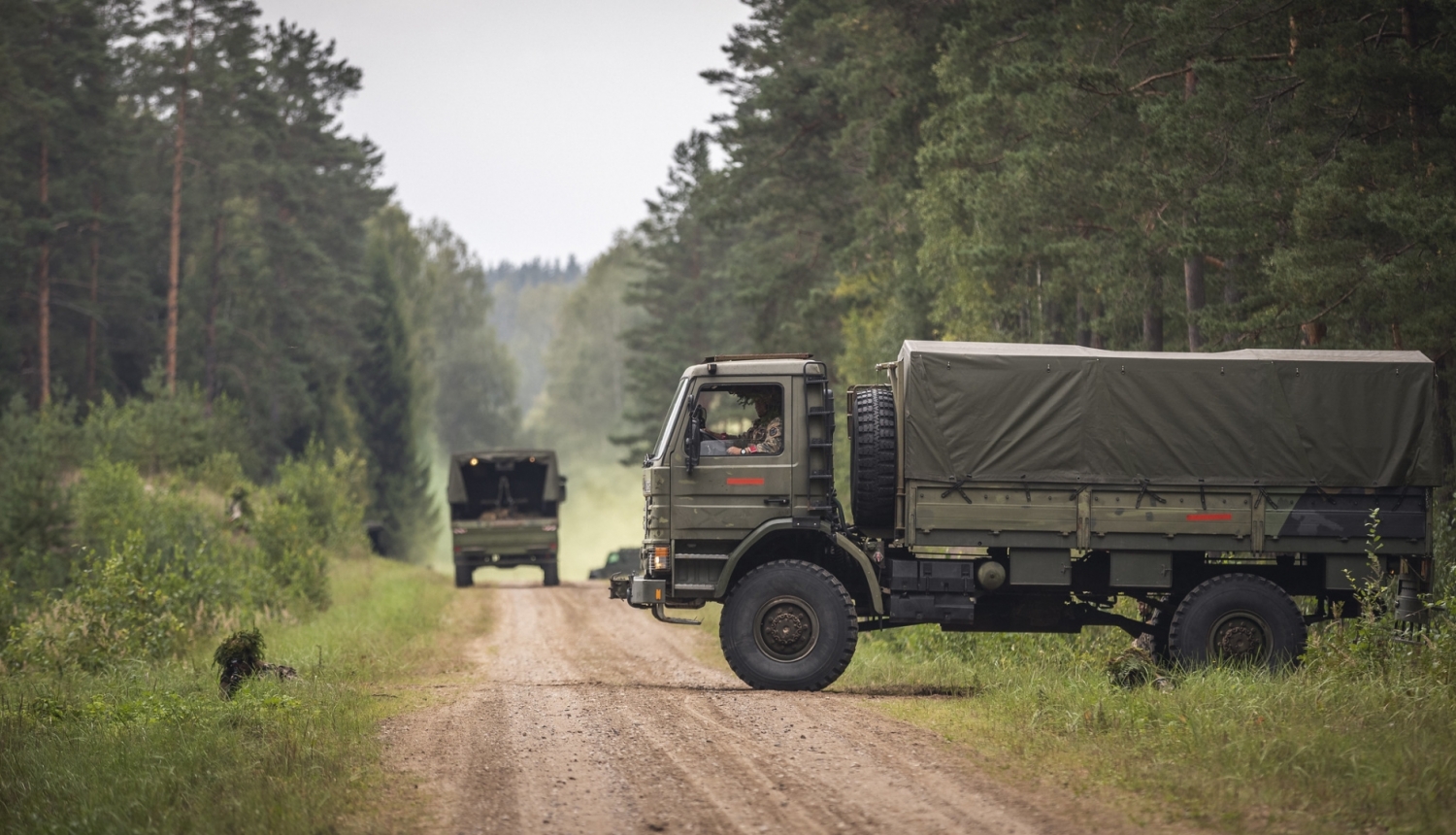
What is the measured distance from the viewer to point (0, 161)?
40.8 metres

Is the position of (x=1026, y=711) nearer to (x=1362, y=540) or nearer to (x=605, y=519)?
(x=1362, y=540)

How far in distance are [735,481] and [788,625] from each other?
1.48 meters

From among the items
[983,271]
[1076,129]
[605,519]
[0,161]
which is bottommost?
[605,519]

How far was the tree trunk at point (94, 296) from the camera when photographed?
45.4m

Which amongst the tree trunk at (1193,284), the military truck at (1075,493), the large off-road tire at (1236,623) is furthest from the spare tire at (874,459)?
the tree trunk at (1193,284)

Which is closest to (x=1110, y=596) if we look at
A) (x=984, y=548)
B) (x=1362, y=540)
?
(x=984, y=548)

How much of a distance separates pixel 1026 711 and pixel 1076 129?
1477 centimetres

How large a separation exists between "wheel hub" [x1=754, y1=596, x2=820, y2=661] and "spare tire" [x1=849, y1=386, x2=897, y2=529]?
105 cm

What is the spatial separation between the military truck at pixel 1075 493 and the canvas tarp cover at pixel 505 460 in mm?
20012

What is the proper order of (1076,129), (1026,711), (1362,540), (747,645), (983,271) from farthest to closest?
(983,271) → (1076,129) → (747,645) → (1362,540) → (1026,711)

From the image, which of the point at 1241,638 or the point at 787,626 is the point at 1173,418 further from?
the point at 787,626

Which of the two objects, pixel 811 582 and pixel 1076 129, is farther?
pixel 1076 129

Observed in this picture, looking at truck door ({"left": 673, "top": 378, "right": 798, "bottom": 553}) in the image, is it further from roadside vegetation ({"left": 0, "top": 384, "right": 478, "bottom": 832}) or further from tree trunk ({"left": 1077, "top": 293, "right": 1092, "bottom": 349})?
tree trunk ({"left": 1077, "top": 293, "right": 1092, "bottom": 349})

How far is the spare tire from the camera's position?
1196 centimetres
